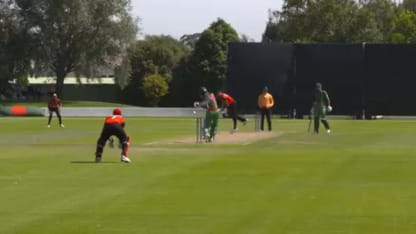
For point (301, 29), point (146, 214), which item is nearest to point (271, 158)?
point (146, 214)

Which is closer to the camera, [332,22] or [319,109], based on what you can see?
[319,109]

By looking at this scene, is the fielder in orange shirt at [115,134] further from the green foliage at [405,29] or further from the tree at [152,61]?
the green foliage at [405,29]

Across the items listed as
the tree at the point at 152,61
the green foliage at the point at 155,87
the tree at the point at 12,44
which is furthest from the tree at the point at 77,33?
the tree at the point at 152,61

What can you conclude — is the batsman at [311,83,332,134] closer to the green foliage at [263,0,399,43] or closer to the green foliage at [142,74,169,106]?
the green foliage at [142,74,169,106]

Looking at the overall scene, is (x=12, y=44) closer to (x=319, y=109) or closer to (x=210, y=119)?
(x=319, y=109)

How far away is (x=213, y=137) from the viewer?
3167 centimetres

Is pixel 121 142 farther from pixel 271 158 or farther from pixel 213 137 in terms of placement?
pixel 213 137

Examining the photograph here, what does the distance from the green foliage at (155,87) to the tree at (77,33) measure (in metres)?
7.36

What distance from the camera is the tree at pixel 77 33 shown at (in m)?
82.2

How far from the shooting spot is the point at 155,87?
9131 centimetres

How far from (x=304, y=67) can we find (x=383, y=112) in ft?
16.9

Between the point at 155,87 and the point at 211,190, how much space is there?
7515 centimetres

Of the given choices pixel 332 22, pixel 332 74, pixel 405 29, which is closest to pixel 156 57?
pixel 332 22

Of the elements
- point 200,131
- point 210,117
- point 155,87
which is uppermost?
point 155,87
